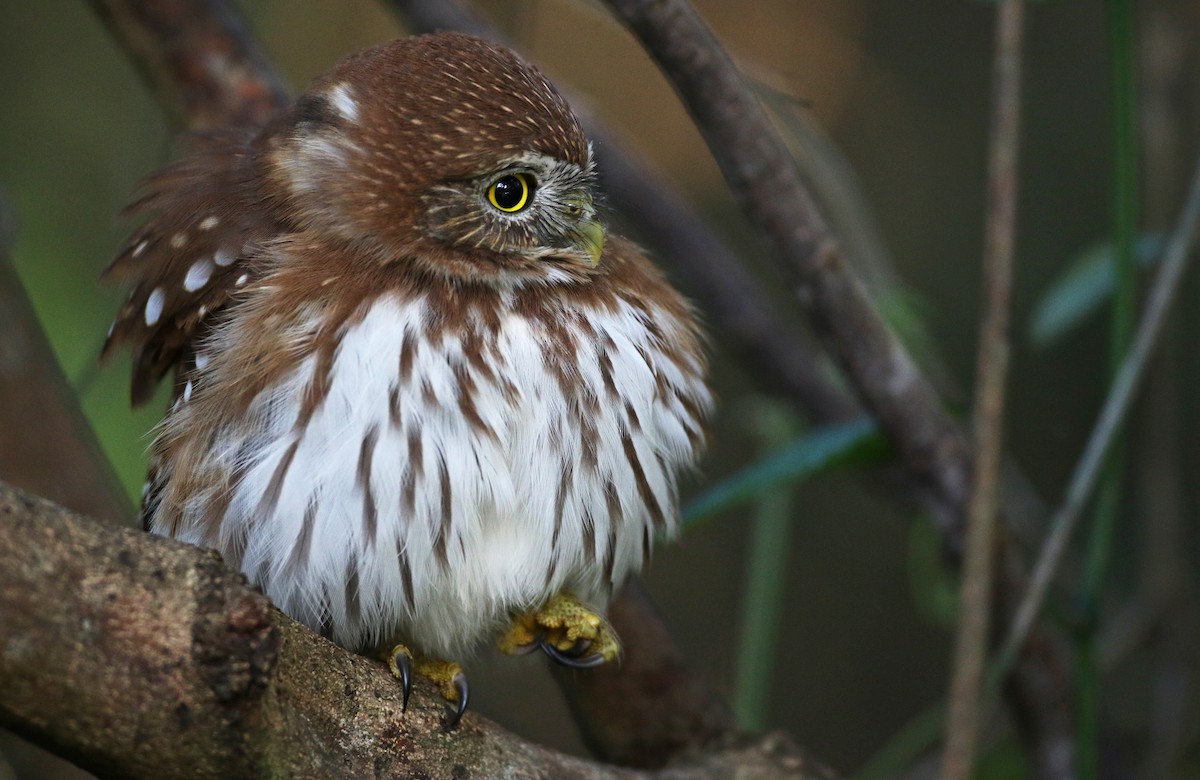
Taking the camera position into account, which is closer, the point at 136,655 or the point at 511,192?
the point at 136,655

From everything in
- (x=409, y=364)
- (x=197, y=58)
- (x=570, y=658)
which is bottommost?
(x=570, y=658)

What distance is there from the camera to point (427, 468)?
197 cm

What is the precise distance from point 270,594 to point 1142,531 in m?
2.55

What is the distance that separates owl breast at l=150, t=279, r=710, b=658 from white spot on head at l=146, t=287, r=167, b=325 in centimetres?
21

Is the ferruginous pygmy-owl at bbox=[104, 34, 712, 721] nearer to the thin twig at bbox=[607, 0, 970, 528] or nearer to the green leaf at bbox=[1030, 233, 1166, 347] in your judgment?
the thin twig at bbox=[607, 0, 970, 528]

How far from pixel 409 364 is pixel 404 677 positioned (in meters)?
0.49

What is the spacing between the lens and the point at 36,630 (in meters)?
1.27

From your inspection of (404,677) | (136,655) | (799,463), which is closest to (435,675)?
(404,677)

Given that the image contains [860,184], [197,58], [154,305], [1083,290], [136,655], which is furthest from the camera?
[860,184]

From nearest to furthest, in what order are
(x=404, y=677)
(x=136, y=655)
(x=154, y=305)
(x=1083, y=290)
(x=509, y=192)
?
(x=136, y=655)
(x=404, y=677)
(x=509, y=192)
(x=154, y=305)
(x=1083, y=290)

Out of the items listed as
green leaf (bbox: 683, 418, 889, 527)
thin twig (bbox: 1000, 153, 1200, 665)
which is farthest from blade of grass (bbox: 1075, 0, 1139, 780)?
green leaf (bbox: 683, 418, 889, 527)

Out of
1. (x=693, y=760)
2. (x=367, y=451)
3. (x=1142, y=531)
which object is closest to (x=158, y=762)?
(x=367, y=451)

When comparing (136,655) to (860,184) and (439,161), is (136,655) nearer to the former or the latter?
(439,161)

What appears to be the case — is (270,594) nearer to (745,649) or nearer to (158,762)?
(158,762)
